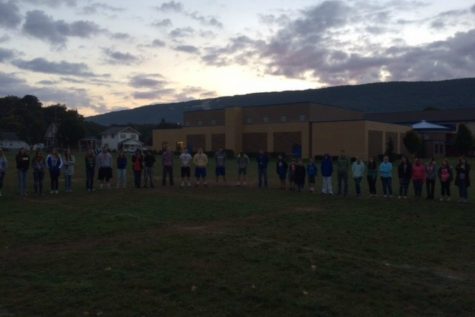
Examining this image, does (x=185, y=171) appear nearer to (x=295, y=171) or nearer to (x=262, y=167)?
(x=262, y=167)

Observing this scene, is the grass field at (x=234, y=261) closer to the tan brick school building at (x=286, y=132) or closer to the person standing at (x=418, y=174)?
the person standing at (x=418, y=174)

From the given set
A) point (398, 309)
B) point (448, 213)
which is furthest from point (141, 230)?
point (448, 213)

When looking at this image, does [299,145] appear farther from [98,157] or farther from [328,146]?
[98,157]

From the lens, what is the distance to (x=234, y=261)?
304 inches

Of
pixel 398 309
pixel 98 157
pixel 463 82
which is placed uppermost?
pixel 463 82

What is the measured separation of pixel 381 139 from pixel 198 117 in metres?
28.9

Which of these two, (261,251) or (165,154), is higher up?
(165,154)

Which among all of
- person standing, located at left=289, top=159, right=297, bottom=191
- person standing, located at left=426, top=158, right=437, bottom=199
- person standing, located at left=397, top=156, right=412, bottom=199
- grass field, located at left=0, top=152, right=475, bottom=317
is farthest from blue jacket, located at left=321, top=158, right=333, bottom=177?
grass field, located at left=0, top=152, right=475, bottom=317

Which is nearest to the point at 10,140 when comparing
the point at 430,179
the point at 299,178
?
the point at 299,178

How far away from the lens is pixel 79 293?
6.02 meters

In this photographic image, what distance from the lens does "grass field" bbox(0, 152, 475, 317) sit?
18.8 feet

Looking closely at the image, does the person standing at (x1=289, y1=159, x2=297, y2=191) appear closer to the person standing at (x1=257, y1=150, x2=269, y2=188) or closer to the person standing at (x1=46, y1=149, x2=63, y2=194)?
the person standing at (x1=257, y1=150, x2=269, y2=188)

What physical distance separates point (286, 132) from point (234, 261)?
54991mm

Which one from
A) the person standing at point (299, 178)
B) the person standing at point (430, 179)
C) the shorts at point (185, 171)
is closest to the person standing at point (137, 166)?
the shorts at point (185, 171)
